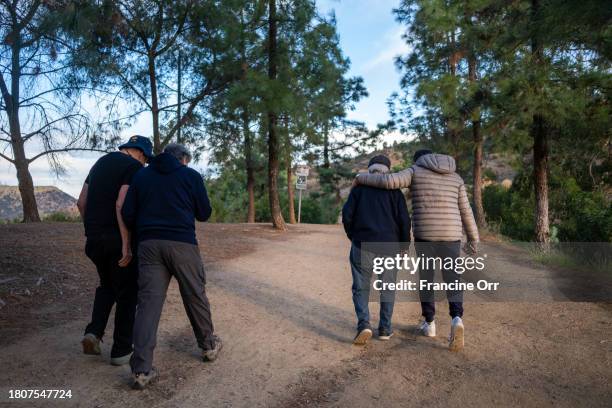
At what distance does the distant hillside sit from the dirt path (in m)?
14.9

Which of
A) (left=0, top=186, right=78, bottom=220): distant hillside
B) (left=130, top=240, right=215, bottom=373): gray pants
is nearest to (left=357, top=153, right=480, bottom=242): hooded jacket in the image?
(left=130, top=240, right=215, bottom=373): gray pants

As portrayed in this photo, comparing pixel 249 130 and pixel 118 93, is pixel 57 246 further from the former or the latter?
pixel 249 130

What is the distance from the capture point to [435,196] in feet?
17.4

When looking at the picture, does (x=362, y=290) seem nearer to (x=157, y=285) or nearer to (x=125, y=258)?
(x=157, y=285)

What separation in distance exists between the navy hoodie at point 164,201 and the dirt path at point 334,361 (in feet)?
4.03

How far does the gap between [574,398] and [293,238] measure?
1290cm

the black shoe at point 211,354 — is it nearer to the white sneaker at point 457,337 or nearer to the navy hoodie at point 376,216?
the navy hoodie at point 376,216

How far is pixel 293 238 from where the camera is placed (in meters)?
16.5

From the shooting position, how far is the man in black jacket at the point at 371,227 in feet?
17.4

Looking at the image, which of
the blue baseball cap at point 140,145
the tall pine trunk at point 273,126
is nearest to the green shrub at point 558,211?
the tall pine trunk at point 273,126

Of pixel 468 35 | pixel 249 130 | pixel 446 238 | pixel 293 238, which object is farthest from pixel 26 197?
pixel 446 238

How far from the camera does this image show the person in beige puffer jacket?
528 centimetres

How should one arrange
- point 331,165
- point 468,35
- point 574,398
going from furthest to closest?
point 331,165 → point 468,35 → point 574,398

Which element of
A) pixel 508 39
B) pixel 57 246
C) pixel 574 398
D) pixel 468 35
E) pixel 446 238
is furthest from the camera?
pixel 468 35
